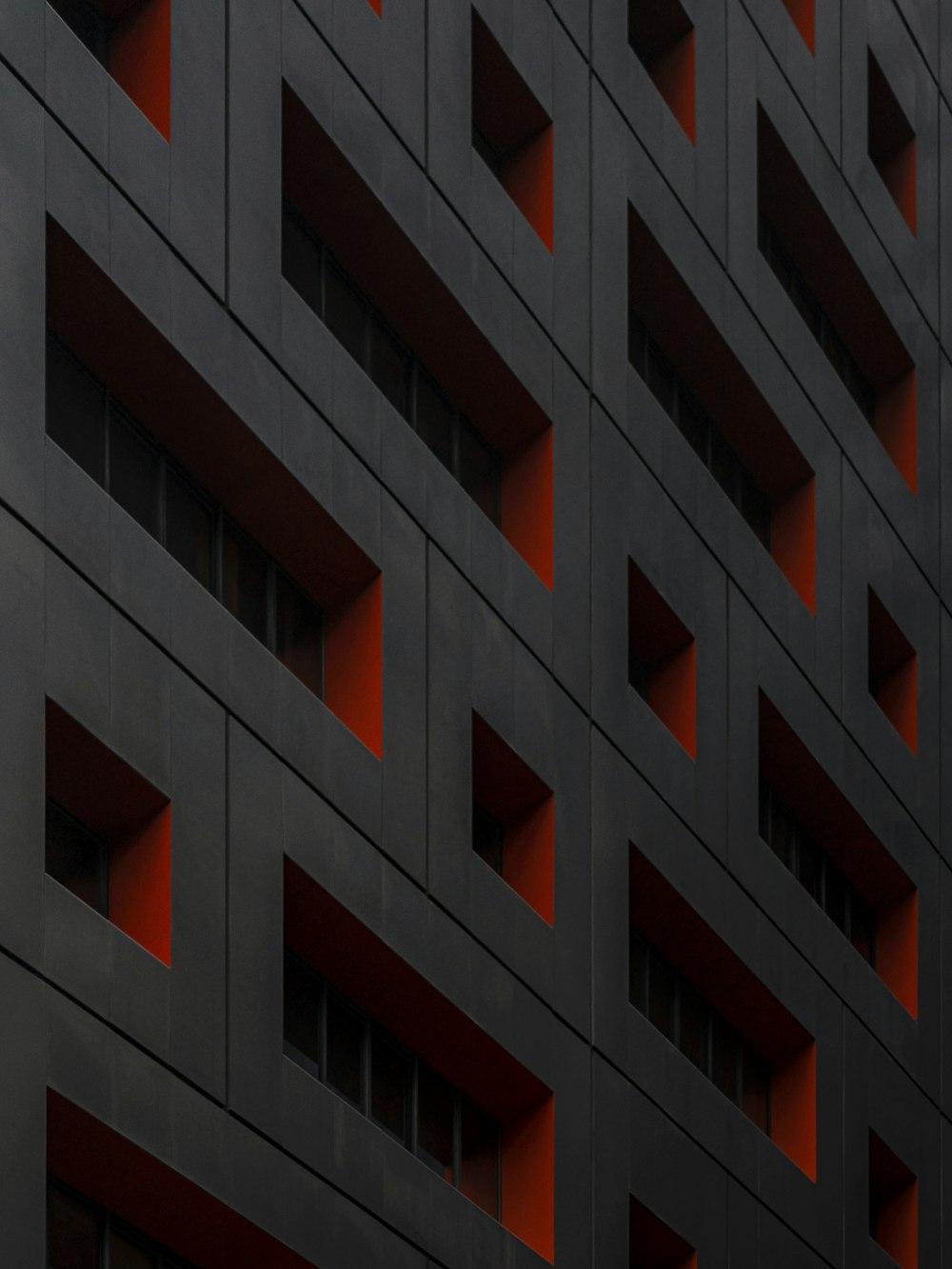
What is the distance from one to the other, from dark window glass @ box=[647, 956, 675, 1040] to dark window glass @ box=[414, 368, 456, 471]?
25.4 ft

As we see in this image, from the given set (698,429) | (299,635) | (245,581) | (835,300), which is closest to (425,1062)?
(299,635)

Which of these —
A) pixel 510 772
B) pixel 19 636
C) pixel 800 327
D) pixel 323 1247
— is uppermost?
pixel 800 327

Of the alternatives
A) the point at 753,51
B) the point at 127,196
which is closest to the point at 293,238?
the point at 127,196

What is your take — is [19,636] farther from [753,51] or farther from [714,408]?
[753,51]

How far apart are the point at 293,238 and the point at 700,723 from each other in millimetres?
9909

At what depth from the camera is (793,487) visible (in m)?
36.9

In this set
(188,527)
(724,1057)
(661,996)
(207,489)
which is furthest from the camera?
(724,1057)

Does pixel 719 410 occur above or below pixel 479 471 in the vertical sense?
above

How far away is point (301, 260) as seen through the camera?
25703 mm

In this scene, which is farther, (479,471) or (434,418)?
(479,471)

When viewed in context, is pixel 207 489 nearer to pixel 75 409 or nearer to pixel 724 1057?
pixel 75 409

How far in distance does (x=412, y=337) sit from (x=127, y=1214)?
426 inches

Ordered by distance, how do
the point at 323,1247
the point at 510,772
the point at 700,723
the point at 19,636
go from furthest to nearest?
1. the point at 700,723
2. the point at 510,772
3. the point at 323,1247
4. the point at 19,636

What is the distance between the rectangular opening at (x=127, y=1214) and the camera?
20.0 m
